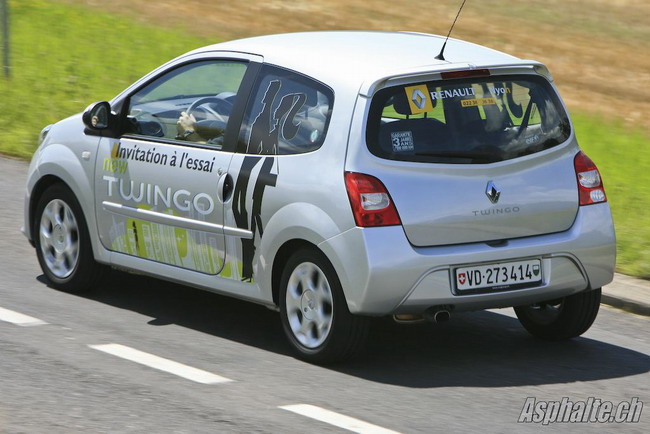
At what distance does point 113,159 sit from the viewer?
7.95 meters

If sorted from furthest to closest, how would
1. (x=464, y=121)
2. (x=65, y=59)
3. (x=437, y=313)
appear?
(x=65, y=59), (x=464, y=121), (x=437, y=313)

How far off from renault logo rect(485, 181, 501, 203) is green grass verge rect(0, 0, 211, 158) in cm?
737

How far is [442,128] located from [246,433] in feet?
6.67

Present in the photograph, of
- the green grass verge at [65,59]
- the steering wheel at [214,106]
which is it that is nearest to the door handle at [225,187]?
the steering wheel at [214,106]

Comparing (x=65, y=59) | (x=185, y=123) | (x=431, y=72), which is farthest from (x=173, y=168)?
(x=65, y=59)

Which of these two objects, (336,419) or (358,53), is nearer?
(336,419)

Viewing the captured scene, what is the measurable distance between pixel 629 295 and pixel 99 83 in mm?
9676

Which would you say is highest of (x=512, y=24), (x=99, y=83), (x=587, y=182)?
(x=587, y=182)

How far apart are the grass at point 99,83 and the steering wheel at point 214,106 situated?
10.9 feet

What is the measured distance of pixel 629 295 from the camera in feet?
28.1

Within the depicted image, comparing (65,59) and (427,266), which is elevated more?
(427,266)

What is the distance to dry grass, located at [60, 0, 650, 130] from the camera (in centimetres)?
2184

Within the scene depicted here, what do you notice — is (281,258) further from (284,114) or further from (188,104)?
(188,104)

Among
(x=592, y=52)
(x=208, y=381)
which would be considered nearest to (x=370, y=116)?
(x=208, y=381)
